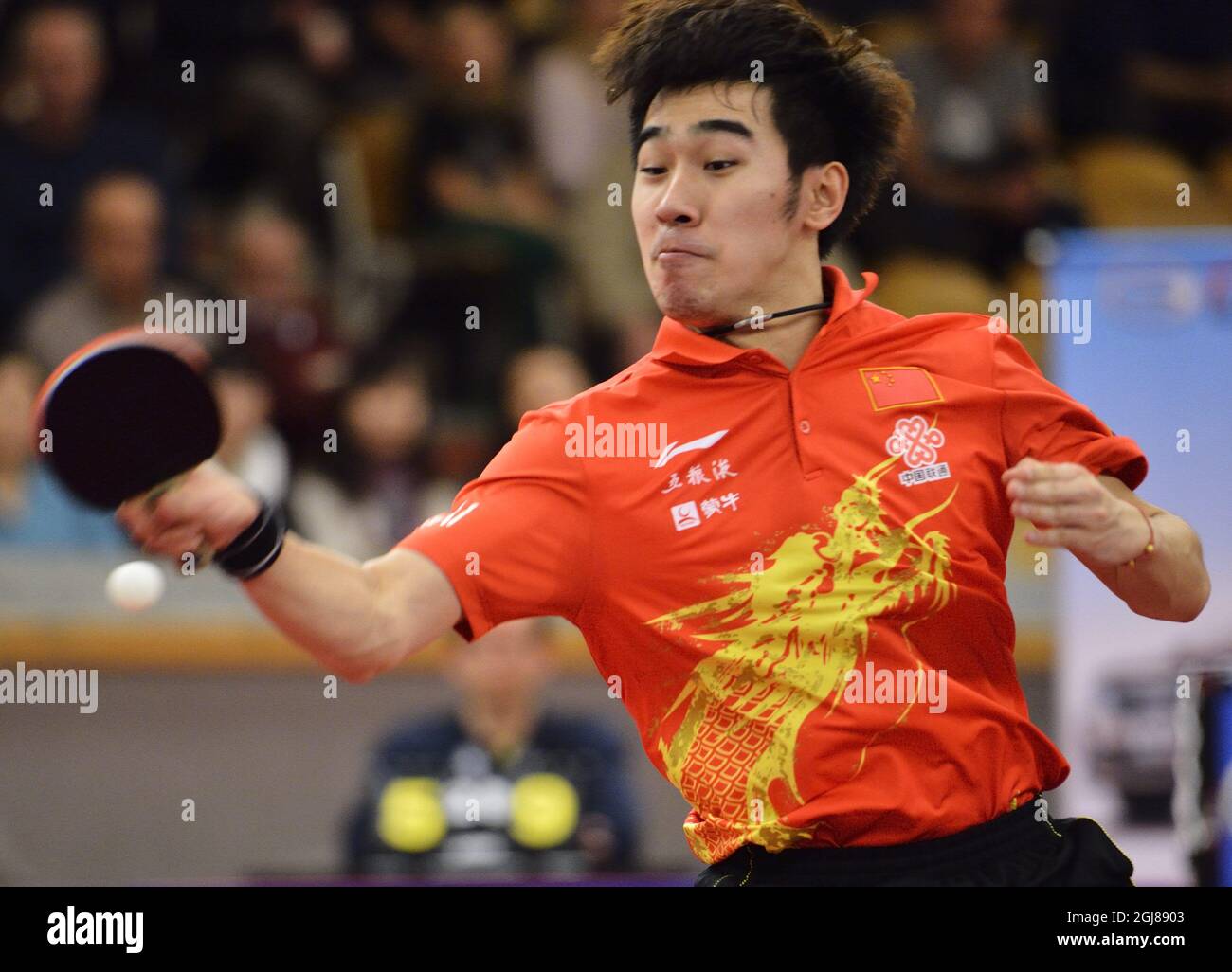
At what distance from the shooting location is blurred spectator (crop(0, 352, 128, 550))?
6.52 m

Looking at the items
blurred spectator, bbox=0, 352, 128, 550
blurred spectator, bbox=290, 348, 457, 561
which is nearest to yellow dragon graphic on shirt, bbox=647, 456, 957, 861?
blurred spectator, bbox=290, 348, 457, 561

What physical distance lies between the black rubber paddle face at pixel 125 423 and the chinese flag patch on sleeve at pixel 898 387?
122 cm

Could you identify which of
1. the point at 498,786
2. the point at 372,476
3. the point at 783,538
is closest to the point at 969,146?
the point at 372,476

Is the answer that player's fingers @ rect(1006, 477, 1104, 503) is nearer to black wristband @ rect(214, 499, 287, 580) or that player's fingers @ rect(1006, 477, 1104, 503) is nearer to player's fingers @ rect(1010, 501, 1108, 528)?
player's fingers @ rect(1010, 501, 1108, 528)

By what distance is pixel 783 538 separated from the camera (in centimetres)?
300

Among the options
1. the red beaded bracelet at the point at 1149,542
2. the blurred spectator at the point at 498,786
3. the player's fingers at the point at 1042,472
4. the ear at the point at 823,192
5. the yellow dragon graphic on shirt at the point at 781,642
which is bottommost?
the blurred spectator at the point at 498,786

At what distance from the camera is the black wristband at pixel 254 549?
8.25 ft

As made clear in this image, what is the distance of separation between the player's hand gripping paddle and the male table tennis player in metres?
0.31

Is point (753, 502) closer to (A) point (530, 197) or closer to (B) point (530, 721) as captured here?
(B) point (530, 721)

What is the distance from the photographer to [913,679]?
2.93 m

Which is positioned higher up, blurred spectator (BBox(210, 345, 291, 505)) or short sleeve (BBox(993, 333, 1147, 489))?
blurred spectator (BBox(210, 345, 291, 505))

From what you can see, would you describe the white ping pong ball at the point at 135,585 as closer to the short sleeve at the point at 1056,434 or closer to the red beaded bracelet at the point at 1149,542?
the short sleeve at the point at 1056,434

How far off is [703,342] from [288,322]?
4.17 m

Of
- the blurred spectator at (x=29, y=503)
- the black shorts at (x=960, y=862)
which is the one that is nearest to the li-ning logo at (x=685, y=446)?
the black shorts at (x=960, y=862)
